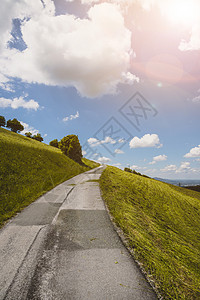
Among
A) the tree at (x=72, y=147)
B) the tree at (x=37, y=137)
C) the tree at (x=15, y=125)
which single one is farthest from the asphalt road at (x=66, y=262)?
the tree at (x=37, y=137)

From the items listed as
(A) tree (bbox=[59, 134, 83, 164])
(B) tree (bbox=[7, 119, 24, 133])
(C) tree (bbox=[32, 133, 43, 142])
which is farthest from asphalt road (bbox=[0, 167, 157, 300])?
(C) tree (bbox=[32, 133, 43, 142])

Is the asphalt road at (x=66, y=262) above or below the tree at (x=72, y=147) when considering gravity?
below

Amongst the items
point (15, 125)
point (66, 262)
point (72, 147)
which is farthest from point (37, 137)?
point (66, 262)

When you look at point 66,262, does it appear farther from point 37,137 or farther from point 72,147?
point 37,137

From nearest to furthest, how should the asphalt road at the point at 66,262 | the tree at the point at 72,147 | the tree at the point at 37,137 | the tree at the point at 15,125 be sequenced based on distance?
the asphalt road at the point at 66,262
the tree at the point at 72,147
the tree at the point at 15,125
the tree at the point at 37,137

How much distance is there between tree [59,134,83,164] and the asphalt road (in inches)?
1492

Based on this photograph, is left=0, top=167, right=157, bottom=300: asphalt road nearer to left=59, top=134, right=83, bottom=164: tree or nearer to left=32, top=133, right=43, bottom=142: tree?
left=59, top=134, right=83, bottom=164: tree

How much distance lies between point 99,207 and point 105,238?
3.05 metres

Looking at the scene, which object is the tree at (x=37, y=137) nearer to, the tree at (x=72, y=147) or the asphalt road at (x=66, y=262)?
the tree at (x=72, y=147)

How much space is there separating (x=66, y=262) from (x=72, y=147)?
41.2 metres

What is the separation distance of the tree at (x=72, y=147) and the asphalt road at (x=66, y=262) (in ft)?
124

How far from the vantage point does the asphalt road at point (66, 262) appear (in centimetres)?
287

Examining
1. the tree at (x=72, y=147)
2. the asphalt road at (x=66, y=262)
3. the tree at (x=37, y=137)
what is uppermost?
the tree at (x=37, y=137)

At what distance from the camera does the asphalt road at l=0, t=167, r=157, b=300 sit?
9.41ft
